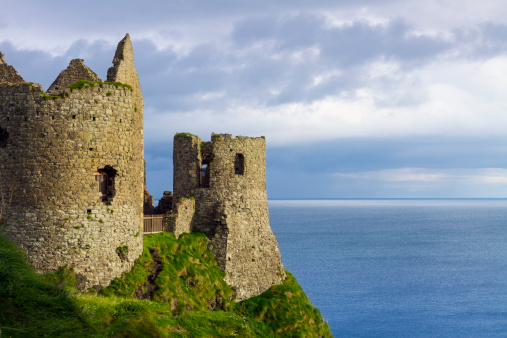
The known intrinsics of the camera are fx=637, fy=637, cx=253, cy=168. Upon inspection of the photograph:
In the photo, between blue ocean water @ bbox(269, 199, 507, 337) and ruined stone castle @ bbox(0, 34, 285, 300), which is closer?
ruined stone castle @ bbox(0, 34, 285, 300)

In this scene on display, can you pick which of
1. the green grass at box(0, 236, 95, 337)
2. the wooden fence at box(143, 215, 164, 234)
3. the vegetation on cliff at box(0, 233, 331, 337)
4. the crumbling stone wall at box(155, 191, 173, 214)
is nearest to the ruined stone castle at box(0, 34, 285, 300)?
the vegetation on cliff at box(0, 233, 331, 337)

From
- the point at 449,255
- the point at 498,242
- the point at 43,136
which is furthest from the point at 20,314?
the point at 498,242

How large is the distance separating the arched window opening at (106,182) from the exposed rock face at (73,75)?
5.90 meters

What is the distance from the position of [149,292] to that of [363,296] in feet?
255

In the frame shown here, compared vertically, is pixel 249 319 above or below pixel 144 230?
below

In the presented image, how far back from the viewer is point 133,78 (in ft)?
117

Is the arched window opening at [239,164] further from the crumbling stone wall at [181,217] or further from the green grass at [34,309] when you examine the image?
the green grass at [34,309]

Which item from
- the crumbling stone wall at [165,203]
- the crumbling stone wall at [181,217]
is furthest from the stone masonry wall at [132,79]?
the crumbling stone wall at [165,203]

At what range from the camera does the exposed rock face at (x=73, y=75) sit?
32.6m

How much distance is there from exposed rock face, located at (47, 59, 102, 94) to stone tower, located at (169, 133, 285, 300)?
9287 mm

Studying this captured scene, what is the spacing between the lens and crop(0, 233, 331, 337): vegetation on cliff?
768 inches

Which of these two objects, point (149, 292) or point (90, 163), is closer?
point (90, 163)

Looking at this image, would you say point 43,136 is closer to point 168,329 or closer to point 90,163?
point 90,163

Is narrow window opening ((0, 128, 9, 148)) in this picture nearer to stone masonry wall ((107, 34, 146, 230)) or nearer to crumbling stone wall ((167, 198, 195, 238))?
stone masonry wall ((107, 34, 146, 230))
